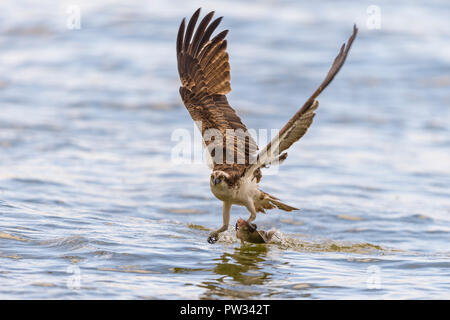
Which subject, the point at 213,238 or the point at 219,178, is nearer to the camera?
the point at 219,178

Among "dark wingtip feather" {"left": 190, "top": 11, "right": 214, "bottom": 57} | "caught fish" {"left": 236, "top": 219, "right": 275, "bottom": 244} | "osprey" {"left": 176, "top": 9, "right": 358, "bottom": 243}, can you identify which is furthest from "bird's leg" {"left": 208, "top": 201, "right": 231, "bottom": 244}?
"dark wingtip feather" {"left": 190, "top": 11, "right": 214, "bottom": 57}

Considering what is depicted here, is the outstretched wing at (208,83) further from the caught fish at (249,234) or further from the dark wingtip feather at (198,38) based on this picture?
the caught fish at (249,234)

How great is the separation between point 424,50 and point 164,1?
31.0 feet

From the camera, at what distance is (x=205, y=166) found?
Answer: 12781 millimetres

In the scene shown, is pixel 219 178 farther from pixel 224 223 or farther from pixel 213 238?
pixel 213 238

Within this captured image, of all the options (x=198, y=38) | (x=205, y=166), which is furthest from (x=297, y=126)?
(x=205, y=166)

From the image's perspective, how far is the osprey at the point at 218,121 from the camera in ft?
23.8

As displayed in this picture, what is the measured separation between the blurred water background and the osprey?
65cm

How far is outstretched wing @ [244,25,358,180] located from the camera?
18.6 feet

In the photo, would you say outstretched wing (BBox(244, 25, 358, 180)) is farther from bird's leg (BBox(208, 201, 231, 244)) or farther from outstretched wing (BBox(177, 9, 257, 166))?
outstretched wing (BBox(177, 9, 257, 166))

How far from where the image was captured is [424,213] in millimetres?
10328

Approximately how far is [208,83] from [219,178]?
145cm

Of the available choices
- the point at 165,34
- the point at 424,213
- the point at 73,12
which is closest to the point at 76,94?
the point at 165,34
